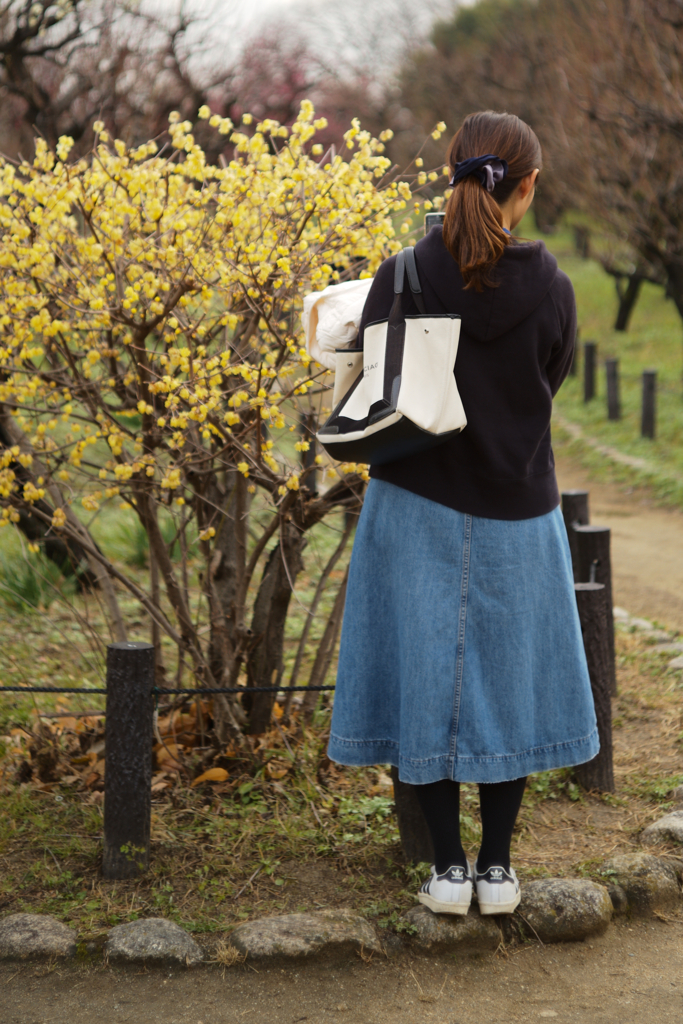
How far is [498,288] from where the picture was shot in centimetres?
191

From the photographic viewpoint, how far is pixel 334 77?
70.3 ft

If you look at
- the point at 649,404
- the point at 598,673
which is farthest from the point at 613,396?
the point at 598,673

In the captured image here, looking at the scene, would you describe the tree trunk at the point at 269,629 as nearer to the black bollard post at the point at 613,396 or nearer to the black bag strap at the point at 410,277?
the black bag strap at the point at 410,277

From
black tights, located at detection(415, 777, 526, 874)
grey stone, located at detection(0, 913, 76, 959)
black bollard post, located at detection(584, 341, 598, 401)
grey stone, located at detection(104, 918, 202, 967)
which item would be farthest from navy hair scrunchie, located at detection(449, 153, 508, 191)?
black bollard post, located at detection(584, 341, 598, 401)

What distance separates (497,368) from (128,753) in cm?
143

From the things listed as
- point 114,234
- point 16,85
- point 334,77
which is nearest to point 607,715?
point 114,234

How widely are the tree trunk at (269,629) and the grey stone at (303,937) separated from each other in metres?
0.86

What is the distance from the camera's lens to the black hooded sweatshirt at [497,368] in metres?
1.93

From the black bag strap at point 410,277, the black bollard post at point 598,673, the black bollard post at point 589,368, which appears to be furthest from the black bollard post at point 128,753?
the black bollard post at point 589,368

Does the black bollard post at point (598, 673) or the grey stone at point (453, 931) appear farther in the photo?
the black bollard post at point (598, 673)

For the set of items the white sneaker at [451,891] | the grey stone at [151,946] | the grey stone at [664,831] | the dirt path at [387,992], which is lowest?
the dirt path at [387,992]

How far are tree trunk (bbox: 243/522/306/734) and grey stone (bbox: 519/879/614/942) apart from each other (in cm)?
109

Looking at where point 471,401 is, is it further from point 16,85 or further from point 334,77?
point 334,77

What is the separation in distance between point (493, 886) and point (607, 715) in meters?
0.95
